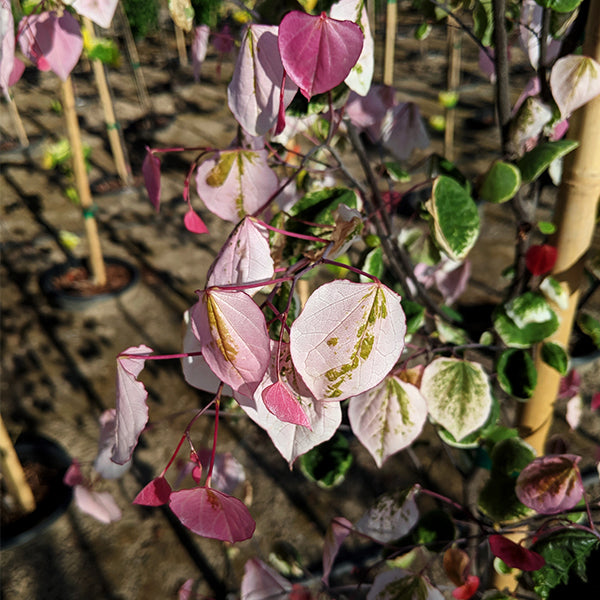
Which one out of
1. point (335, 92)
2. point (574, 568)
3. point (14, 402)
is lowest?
point (14, 402)

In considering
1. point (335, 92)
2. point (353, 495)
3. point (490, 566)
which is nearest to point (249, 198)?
point (335, 92)

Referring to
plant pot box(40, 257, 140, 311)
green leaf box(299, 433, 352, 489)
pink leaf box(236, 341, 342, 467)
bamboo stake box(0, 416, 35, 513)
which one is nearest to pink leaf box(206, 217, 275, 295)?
pink leaf box(236, 341, 342, 467)

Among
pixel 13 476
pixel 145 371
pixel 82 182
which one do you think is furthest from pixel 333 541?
pixel 82 182

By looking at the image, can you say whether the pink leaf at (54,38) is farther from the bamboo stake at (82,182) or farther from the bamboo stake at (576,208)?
the bamboo stake at (82,182)

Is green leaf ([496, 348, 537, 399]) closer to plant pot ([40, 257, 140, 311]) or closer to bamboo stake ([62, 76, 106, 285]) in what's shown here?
bamboo stake ([62, 76, 106, 285])

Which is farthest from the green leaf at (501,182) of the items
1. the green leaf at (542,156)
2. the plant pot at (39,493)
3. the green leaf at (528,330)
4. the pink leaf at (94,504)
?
the plant pot at (39,493)

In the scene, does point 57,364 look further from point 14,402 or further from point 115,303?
point 115,303
